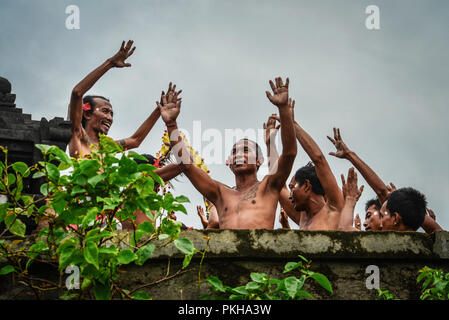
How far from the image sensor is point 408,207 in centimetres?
613

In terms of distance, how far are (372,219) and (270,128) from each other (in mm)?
1458

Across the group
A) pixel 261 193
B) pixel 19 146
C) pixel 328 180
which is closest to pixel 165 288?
pixel 19 146

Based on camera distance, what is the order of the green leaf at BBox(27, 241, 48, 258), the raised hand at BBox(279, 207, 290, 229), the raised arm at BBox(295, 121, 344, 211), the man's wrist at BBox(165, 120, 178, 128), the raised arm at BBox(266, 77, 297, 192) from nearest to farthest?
the green leaf at BBox(27, 241, 48, 258) → the raised arm at BBox(266, 77, 297, 192) → the man's wrist at BBox(165, 120, 178, 128) → the raised arm at BBox(295, 121, 344, 211) → the raised hand at BBox(279, 207, 290, 229)

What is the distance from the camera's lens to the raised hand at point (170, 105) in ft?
19.7

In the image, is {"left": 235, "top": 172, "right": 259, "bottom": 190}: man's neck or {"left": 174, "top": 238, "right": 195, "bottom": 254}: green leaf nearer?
{"left": 174, "top": 238, "right": 195, "bottom": 254}: green leaf

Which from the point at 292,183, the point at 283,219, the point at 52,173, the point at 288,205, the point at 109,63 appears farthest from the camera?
the point at 283,219

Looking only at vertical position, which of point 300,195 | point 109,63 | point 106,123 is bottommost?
point 300,195

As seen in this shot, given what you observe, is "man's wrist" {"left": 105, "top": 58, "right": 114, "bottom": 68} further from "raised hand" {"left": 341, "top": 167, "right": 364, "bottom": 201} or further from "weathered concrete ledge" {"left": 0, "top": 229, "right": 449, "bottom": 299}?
"weathered concrete ledge" {"left": 0, "top": 229, "right": 449, "bottom": 299}

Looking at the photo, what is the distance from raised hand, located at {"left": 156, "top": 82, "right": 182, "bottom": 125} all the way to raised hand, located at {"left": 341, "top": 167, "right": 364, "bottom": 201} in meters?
1.90

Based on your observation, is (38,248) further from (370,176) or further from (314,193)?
(370,176)

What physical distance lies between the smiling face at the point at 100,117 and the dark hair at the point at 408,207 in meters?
3.14

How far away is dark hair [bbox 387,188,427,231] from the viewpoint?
6121mm

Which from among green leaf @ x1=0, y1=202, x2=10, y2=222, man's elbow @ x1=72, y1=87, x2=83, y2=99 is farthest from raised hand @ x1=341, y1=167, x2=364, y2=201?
green leaf @ x1=0, y1=202, x2=10, y2=222

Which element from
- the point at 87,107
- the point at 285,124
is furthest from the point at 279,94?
the point at 87,107
